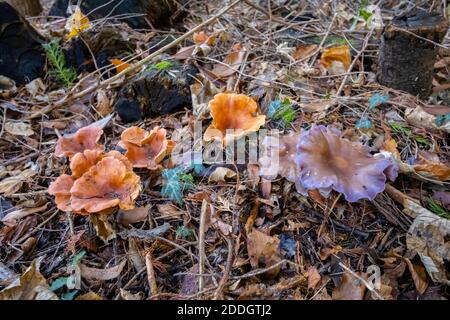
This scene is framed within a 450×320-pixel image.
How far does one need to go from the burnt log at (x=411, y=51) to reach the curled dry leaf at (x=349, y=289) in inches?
68.3

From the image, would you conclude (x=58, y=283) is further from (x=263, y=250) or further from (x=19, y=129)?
(x=19, y=129)

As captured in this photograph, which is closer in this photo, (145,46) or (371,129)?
(371,129)

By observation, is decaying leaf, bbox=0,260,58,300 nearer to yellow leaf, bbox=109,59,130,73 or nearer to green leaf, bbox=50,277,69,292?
green leaf, bbox=50,277,69,292

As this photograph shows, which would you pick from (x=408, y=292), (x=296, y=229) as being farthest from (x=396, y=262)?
(x=296, y=229)

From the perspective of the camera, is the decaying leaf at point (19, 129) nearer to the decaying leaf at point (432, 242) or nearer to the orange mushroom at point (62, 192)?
the orange mushroom at point (62, 192)

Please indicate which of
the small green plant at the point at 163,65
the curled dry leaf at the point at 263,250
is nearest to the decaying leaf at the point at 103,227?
the curled dry leaf at the point at 263,250

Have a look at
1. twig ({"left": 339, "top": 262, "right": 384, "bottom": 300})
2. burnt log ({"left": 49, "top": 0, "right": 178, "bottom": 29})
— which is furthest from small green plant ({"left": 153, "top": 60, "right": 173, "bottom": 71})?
twig ({"left": 339, "top": 262, "right": 384, "bottom": 300})

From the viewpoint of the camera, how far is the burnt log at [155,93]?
2918 millimetres

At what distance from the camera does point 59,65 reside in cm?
339

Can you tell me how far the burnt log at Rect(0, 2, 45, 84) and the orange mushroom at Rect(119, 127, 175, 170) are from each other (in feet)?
5.78

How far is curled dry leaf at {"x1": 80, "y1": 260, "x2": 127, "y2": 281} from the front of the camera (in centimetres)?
195

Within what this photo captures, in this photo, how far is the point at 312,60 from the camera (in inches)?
134

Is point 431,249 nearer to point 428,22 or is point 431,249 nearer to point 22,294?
point 428,22
